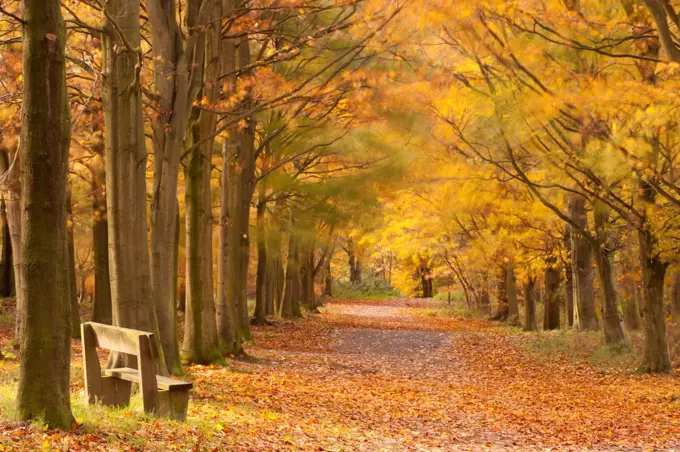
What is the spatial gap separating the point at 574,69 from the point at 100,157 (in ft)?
35.1

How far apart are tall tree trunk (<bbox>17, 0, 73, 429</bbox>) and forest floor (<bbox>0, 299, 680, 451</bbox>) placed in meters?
0.33

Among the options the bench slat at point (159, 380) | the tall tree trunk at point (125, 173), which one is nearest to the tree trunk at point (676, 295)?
the tall tree trunk at point (125, 173)

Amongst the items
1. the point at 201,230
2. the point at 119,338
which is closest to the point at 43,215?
the point at 119,338

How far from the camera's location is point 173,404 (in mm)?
6676

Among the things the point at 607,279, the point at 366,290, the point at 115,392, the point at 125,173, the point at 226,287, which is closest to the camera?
the point at 115,392

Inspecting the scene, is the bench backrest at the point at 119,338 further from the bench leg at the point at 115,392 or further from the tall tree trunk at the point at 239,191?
the tall tree trunk at the point at 239,191

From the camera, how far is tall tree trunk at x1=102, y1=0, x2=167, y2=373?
8602 mm

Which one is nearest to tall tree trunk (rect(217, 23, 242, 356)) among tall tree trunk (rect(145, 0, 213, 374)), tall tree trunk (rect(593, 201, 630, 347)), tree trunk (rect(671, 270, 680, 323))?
tall tree trunk (rect(145, 0, 213, 374))

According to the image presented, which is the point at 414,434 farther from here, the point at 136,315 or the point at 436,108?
the point at 436,108

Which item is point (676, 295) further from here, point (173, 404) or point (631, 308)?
point (173, 404)

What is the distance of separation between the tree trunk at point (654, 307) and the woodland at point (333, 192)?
4 cm

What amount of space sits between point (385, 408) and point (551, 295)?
56.8 feet

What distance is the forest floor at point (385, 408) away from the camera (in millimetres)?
6180

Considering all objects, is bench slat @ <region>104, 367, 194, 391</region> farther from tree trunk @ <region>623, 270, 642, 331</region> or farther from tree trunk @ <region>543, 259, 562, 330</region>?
tree trunk @ <region>623, 270, 642, 331</region>
